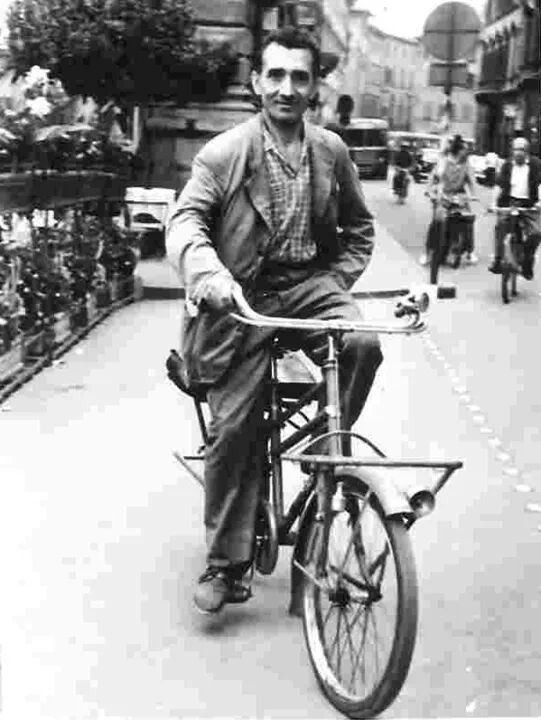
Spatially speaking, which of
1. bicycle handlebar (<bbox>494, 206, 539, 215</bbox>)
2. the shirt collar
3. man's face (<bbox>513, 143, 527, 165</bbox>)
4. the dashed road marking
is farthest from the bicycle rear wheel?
man's face (<bbox>513, 143, 527, 165</bbox>)

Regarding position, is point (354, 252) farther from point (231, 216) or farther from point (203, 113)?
point (203, 113)

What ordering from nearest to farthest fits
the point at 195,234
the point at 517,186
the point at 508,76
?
the point at 195,234, the point at 517,186, the point at 508,76

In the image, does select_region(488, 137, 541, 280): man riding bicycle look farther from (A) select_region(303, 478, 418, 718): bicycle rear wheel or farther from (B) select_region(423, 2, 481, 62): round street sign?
(A) select_region(303, 478, 418, 718): bicycle rear wheel

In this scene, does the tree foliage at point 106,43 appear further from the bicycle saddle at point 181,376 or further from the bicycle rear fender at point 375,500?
the bicycle rear fender at point 375,500

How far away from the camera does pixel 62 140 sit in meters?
10.7

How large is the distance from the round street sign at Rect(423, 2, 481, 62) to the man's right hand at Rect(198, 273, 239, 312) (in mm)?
12075

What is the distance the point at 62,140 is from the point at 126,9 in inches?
276

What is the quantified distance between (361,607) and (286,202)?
1.36 meters

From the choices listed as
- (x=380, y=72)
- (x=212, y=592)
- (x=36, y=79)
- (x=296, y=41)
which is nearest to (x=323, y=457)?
(x=212, y=592)

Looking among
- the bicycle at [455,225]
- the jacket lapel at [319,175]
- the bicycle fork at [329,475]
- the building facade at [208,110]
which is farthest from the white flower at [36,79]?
the bicycle at [455,225]

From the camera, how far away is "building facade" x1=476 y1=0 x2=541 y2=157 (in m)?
68.7

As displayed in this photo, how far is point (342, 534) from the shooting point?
412 centimetres

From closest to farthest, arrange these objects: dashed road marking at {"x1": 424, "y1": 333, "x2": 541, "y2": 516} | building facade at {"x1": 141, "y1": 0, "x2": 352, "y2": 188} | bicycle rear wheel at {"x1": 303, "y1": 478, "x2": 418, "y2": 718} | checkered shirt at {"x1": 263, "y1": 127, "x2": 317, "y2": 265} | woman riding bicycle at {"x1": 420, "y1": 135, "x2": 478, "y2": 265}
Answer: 1. bicycle rear wheel at {"x1": 303, "y1": 478, "x2": 418, "y2": 718}
2. checkered shirt at {"x1": 263, "y1": 127, "x2": 317, "y2": 265}
3. dashed road marking at {"x1": 424, "y1": 333, "x2": 541, "y2": 516}
4. building facade at {"x1": 141, "y1": 0, "x2": 352, "y2": 188}
5. woman riding bicycle at {"x1": 420, "y1": 135, "x2": 478, "y2": 265}

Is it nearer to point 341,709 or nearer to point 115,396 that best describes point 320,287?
point 341,709
